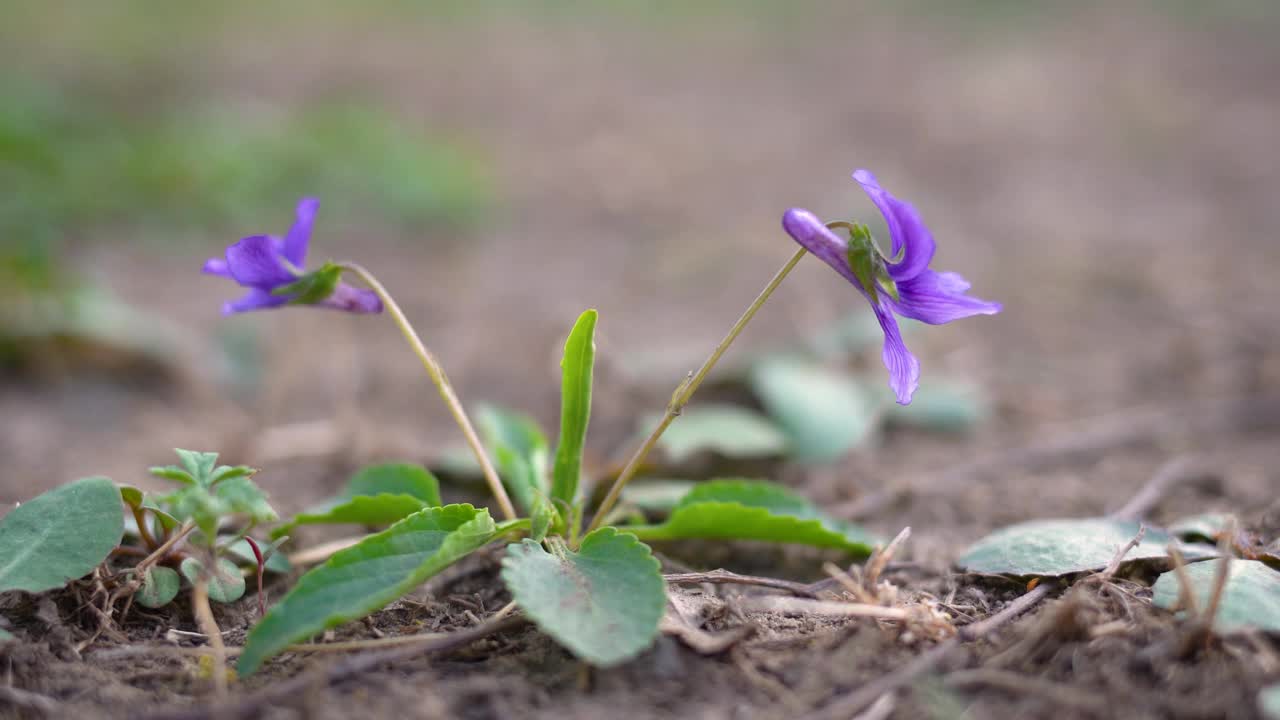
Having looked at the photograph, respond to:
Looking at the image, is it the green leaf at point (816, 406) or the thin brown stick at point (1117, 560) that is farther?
the green leaf at point (816, 406)

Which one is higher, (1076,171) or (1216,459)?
(1076,171)

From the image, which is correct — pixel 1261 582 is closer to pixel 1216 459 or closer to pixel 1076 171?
pixel 1216 459

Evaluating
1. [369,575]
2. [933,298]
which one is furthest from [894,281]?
[369,575]

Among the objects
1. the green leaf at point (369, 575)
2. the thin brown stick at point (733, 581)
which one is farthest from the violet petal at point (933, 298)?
the green leaf at point (369, 575)

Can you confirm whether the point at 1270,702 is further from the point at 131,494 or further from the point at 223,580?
the point at 131,494

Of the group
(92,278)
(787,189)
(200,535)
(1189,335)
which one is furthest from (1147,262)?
(92,278)

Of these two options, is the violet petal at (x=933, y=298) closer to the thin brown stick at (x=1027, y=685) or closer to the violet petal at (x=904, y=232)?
the violet petal at (x=904, y=232)
